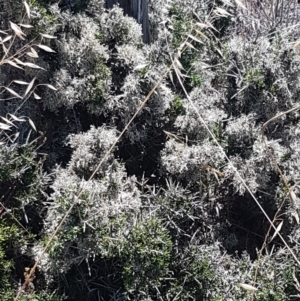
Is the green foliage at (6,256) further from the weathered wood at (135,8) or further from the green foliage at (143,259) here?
the weathered wood at (135,8)

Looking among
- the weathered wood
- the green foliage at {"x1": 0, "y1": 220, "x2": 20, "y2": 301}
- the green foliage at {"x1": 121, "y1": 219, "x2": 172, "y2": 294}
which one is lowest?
the green foliage at {"x1": 0, "y1": 220, "x2": 20, "y2": 301}

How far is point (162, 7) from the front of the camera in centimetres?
237

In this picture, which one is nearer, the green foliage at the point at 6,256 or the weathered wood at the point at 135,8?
the green foliage at the point at 6,256

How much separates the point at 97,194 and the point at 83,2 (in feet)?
2.62

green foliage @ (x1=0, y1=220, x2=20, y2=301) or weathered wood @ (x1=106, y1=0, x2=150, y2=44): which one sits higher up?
weathered wood @ (x1=106, y1=0, x2=150, y2=44)

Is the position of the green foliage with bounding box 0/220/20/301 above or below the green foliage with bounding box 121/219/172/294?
below

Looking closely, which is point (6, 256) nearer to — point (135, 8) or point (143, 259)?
point (143, 259)

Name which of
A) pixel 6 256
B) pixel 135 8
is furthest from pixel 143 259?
pixel 135 8

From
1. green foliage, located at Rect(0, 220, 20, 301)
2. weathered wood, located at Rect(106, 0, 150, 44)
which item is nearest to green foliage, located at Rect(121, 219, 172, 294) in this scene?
green foliage, located at Rect(0, 220, 20, 301)

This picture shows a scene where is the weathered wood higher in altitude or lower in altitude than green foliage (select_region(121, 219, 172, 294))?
higher

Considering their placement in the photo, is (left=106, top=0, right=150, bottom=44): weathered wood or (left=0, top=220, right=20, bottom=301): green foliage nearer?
(left=0, top=220, right=20, bottom=301): green foliage

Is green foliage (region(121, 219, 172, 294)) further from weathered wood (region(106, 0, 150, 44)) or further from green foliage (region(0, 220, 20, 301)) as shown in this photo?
weathered wood (region(106, 0, 150, 44))

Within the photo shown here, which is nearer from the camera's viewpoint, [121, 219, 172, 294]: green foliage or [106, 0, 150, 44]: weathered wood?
[121, 219, 172, 294]: green foliage

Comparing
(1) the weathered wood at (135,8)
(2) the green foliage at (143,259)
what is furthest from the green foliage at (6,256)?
(1) the weathered wood at (135,8)
